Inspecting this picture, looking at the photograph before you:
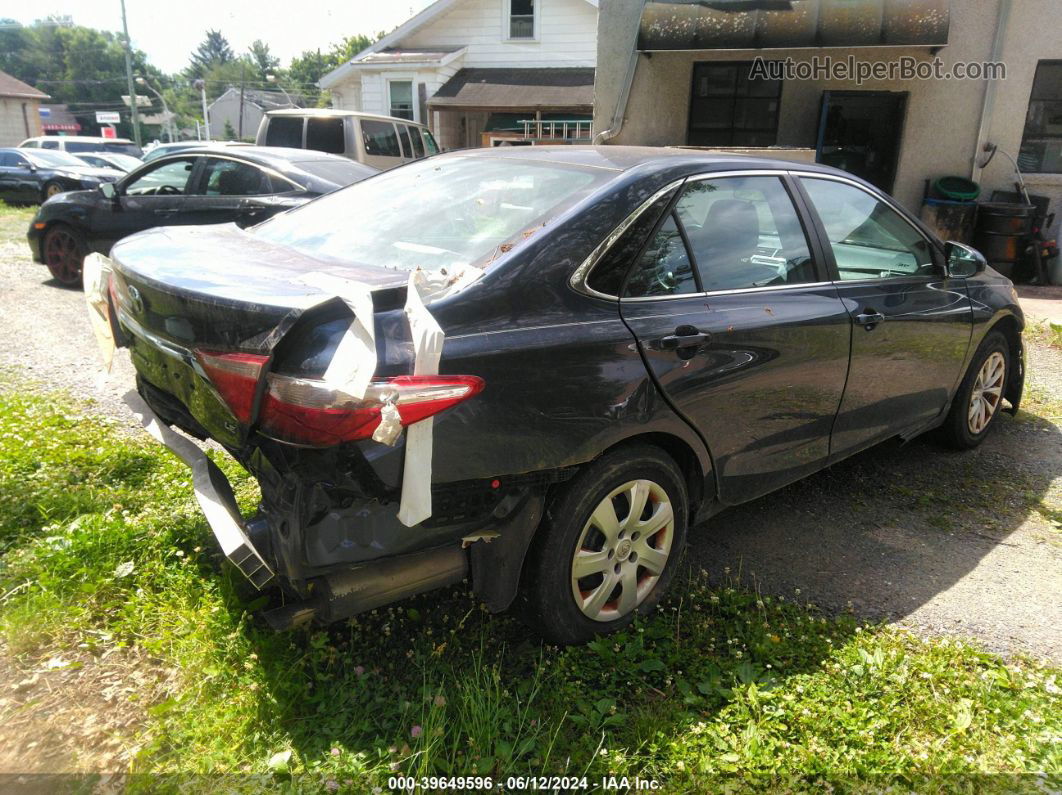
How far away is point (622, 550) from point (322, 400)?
1269 millimetres

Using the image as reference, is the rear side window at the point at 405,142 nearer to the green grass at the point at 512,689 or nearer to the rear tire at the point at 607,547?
the green grass at the point at 512,689

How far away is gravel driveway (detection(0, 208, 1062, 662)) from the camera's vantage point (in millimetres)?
3275

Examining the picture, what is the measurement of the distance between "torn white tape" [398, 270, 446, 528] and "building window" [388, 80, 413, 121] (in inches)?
878

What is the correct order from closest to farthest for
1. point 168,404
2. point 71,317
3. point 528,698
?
point 528,698, point 168,404, point 71,317

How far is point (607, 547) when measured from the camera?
9.27 feet

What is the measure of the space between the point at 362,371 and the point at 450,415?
0.28 meters

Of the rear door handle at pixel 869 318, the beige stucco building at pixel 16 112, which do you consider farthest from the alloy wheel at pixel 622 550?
the beige stucco building at pixel 16 112

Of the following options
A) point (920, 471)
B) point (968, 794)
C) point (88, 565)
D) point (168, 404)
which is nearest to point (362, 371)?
point (168, 404)

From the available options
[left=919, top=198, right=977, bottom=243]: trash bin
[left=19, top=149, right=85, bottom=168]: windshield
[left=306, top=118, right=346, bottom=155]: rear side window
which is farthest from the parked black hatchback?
[left=19, top=149, right=85, bottom=168]: windshield

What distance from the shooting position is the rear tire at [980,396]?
4.61 m

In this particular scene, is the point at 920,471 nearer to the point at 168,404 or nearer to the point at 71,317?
the point at 168,404

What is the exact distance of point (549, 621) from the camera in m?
2.74

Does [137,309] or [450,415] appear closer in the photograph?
[450,415]

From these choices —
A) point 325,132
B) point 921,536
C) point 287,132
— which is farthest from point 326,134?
point 921,536
